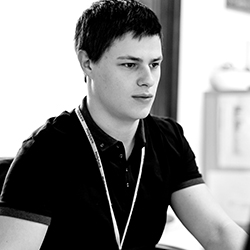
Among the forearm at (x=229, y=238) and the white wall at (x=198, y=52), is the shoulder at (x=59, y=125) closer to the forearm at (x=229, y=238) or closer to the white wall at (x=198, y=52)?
the forearm at (x=229, y=238)

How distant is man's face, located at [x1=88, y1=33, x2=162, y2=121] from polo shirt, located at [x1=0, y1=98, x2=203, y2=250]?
0.36 feet

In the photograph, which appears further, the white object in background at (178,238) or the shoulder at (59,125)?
the white object in background at (178,238)

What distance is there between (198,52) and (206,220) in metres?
1.62

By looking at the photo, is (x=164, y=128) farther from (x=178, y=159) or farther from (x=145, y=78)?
(x=145, y=78)

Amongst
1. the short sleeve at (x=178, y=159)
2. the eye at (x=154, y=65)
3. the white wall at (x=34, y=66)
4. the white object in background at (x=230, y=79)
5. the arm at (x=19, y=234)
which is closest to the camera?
the arm at (x=19, y=234)

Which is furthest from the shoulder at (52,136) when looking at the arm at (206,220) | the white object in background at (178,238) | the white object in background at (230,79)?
the white object in background at (230,79)

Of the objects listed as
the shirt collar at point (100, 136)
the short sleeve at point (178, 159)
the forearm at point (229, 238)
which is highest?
the shirt collar at point (100, 136)

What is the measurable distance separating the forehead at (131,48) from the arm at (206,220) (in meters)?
0.47

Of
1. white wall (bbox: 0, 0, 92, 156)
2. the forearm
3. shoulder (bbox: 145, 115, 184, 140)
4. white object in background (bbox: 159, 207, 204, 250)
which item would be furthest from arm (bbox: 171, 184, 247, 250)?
white wall (bbox: 0, 0, 92, 156)

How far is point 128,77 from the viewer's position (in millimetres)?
1449

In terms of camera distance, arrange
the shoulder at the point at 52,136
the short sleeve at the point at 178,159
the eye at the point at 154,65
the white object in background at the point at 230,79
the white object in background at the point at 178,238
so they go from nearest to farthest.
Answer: the shoulder at the point at 52,136 → the eye at the point at 154,65 → the short sleeve at the point at 178,159 → the white object in background at the point at 178,238 → the white object in background at the point at 230,79

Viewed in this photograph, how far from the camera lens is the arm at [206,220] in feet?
4.87

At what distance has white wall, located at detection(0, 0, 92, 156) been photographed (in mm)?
2055

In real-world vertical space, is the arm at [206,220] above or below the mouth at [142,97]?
below
